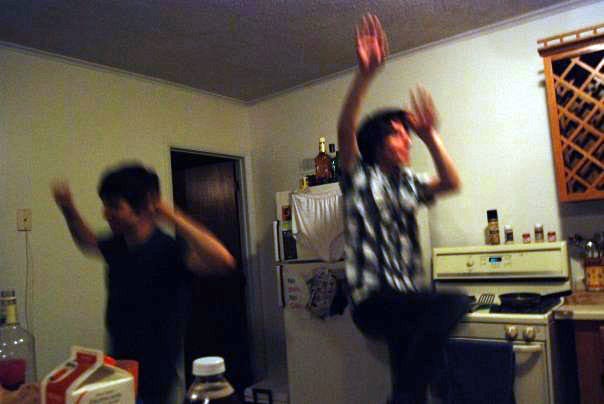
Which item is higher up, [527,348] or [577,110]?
[577,110]

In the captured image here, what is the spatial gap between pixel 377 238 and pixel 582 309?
93cm

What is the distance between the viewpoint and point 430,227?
10.1 feet

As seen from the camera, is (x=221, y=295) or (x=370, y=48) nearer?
(x=370, y=48)

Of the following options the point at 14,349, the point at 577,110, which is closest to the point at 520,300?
the point at 577,110

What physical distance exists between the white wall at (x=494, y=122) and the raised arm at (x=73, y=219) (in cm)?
206

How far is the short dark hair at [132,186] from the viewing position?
137 centimetres

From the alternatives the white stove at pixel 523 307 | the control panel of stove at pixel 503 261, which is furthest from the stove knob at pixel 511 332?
the control panel of stove at pixel 503 261

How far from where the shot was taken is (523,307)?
7.02 ft

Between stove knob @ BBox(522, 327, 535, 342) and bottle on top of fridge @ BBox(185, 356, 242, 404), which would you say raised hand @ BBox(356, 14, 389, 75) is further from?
stove knob @ BBox(522, 327, 535, 342)

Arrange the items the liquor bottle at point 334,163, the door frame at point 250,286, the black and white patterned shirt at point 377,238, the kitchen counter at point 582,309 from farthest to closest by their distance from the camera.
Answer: the door frame at point 250,286, the liquor bottle at point 334,163, the kitchen counter at point 582,309, the black and white patterned shirt at point 377,238

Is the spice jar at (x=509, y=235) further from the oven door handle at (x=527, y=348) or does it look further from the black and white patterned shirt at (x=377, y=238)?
the black and white patterned shirt at (x=377, y=238)

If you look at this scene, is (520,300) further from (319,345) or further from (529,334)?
(319,345)

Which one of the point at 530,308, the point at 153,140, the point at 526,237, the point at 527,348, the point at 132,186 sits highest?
the point at 153,140

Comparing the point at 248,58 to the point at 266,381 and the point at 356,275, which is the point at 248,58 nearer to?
the point at 356,275
